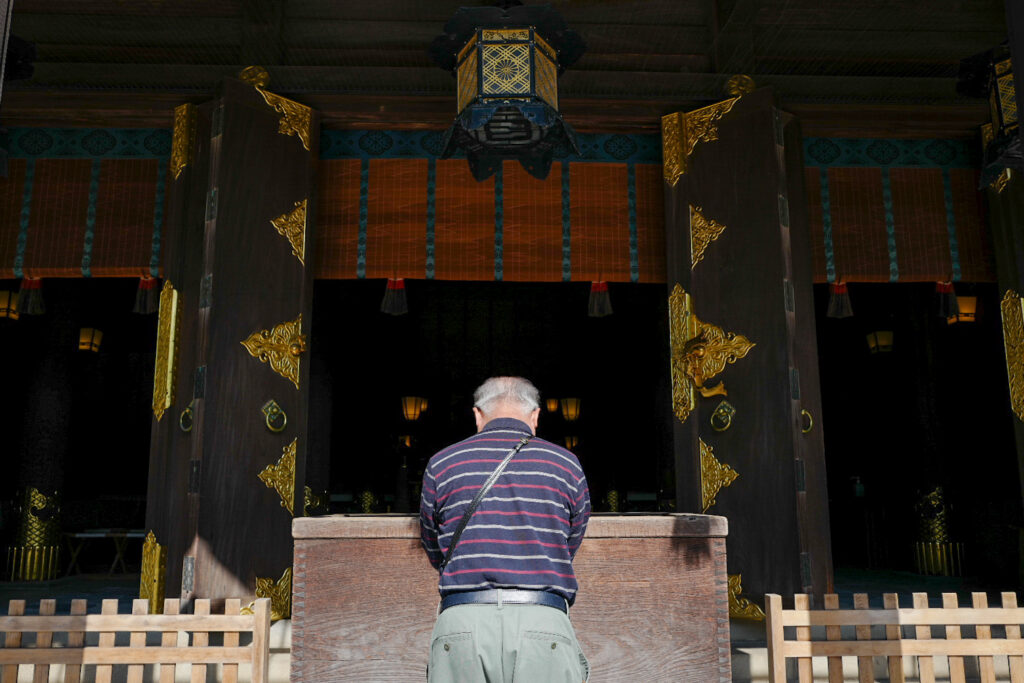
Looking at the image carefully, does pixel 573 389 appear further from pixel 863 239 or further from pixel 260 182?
pixel 260 182

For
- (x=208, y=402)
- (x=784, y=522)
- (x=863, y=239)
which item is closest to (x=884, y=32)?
(x=863, y=239)

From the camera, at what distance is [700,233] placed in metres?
5.94

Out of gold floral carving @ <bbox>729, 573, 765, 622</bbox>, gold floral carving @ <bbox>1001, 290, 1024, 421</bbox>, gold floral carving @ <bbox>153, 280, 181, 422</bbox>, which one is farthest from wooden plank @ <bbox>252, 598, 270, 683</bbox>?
gold floral carving @ <bbox>1001, 290, 1024, 421</bbox>

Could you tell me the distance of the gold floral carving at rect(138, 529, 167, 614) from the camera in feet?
17.4

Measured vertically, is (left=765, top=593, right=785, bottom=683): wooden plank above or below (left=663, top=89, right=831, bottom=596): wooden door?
below

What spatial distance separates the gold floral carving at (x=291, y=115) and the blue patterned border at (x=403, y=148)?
259 millimetres

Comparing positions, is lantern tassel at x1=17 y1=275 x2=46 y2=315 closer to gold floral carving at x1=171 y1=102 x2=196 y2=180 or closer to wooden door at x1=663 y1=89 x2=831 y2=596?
gold floral carving at x1=171 y1=102 x2=196 y2=180

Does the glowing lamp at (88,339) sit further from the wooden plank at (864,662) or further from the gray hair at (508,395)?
the wooden plank at (864,662)

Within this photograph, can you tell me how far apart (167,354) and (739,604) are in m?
4.09

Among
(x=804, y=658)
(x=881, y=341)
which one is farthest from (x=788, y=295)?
(x=881, y=341)

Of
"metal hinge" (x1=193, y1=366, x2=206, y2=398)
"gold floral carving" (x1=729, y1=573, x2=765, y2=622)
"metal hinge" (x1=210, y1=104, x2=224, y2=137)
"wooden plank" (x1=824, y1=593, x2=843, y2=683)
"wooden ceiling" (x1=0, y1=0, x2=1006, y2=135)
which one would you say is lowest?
"gold floral carving" (x1=729, y1=573, x2=765, y2=622)

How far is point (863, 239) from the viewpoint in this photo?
20.3ft

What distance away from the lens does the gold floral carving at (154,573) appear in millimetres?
5304

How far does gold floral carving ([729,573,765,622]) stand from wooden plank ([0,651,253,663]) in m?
3.39
